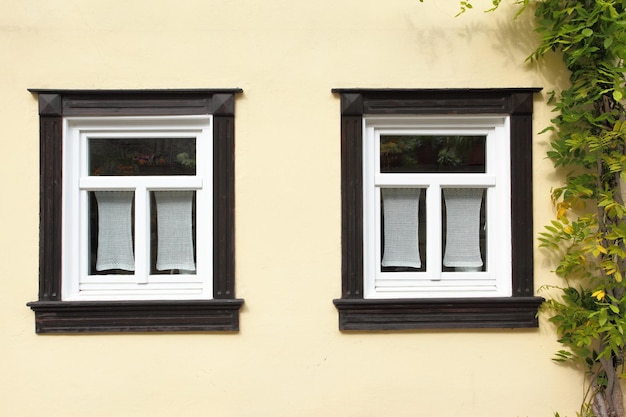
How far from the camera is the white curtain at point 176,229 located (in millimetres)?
3889

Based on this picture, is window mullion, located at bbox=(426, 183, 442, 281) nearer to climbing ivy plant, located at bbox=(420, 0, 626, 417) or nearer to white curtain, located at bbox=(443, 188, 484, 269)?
white curtain, located at bbox=(443, 188, 484, 269)

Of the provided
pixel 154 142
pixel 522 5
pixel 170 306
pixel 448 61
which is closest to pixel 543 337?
pixel 448 61

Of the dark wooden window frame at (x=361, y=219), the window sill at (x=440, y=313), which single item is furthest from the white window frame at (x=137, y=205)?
the window sill at (x=440, y=313)

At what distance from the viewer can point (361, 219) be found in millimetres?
3777

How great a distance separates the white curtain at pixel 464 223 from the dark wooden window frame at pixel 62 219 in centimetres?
157

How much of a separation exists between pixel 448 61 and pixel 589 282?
183 cm

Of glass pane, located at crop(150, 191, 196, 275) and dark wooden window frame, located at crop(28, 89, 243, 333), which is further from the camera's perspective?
glass pane, located at crop(150, 191, 196, 275)

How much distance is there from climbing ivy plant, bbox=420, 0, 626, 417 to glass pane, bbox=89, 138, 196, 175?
2175 mm

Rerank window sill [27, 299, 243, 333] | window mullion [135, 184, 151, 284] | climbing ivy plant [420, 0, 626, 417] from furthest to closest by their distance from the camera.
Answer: window mullion [135, 184, 151, 284] → window sill [27, 299, 243, 333] → climbing ivy plant [420, 0, 626, 417]

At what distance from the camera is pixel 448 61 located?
12.5ft

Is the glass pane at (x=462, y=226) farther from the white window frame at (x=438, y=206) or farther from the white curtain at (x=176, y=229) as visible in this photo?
the white curtain at (x=176, y=229)

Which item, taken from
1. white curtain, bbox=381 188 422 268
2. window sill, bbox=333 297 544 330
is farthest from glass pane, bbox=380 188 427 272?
window sill, bbox=333 297 544 330

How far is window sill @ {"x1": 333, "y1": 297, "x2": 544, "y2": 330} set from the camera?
3748 mm

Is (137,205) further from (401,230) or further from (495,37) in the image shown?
(495,37)
